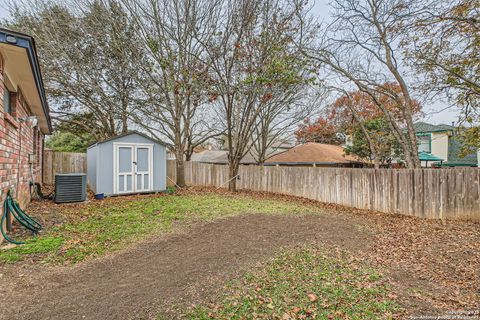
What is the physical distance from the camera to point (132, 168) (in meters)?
9.62

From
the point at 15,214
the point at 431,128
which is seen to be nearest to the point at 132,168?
the point at 15,214

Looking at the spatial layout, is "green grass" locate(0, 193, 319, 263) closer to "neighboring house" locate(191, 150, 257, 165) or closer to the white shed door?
the white shed door

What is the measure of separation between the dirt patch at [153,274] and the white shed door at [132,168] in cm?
543

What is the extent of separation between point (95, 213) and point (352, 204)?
8.18 metres

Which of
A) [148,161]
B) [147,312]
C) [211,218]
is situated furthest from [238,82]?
[147,312]


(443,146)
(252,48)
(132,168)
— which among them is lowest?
(132,168)

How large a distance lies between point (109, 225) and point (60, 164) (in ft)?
31.7

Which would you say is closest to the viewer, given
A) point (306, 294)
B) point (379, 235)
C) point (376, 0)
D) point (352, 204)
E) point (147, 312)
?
point (147, 312)

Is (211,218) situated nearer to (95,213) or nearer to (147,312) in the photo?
(95,213)

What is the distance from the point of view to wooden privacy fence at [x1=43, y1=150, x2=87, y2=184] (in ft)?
39.7

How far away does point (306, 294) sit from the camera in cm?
275

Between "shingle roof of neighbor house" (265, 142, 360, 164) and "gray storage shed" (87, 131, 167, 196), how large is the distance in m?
10.3

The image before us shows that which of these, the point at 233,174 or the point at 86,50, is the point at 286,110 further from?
the point at 86,50

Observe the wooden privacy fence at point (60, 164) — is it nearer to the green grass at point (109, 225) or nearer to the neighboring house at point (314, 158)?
the green grass at point (109, 225)
